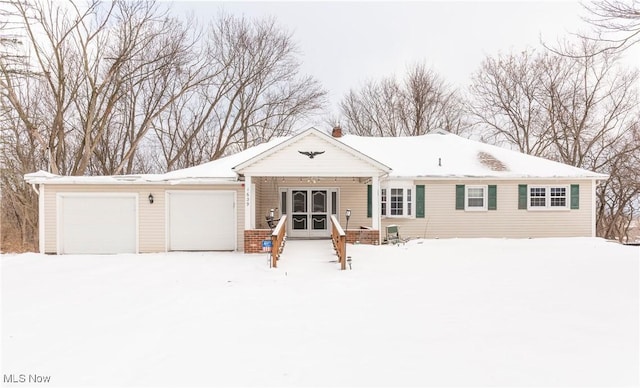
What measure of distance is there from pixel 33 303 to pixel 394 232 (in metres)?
11.2

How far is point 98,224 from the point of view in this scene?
12.7 meters

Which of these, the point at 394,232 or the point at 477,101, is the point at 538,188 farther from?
the point at 477,101

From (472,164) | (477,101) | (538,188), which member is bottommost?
(538,188)

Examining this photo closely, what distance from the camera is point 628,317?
17.7ft

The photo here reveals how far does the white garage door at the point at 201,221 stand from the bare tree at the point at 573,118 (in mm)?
22202

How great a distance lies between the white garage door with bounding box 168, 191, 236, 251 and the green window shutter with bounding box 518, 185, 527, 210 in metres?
11.3

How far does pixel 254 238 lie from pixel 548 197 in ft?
38.9

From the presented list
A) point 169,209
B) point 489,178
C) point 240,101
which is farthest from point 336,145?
point 240,101

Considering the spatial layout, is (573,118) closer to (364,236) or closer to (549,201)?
(549,201)

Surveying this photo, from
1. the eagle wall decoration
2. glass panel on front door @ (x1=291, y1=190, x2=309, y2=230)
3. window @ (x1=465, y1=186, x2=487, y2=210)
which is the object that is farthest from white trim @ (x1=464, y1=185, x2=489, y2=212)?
the eagle wall decoration

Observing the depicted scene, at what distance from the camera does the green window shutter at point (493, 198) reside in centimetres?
1467

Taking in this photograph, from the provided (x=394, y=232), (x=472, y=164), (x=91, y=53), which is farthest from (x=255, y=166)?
(x=91, y=53)

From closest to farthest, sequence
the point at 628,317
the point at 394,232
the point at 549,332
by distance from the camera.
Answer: the point at 549,332, the point at 628,317, the point at 394,232

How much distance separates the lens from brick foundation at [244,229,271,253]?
11961 mm
